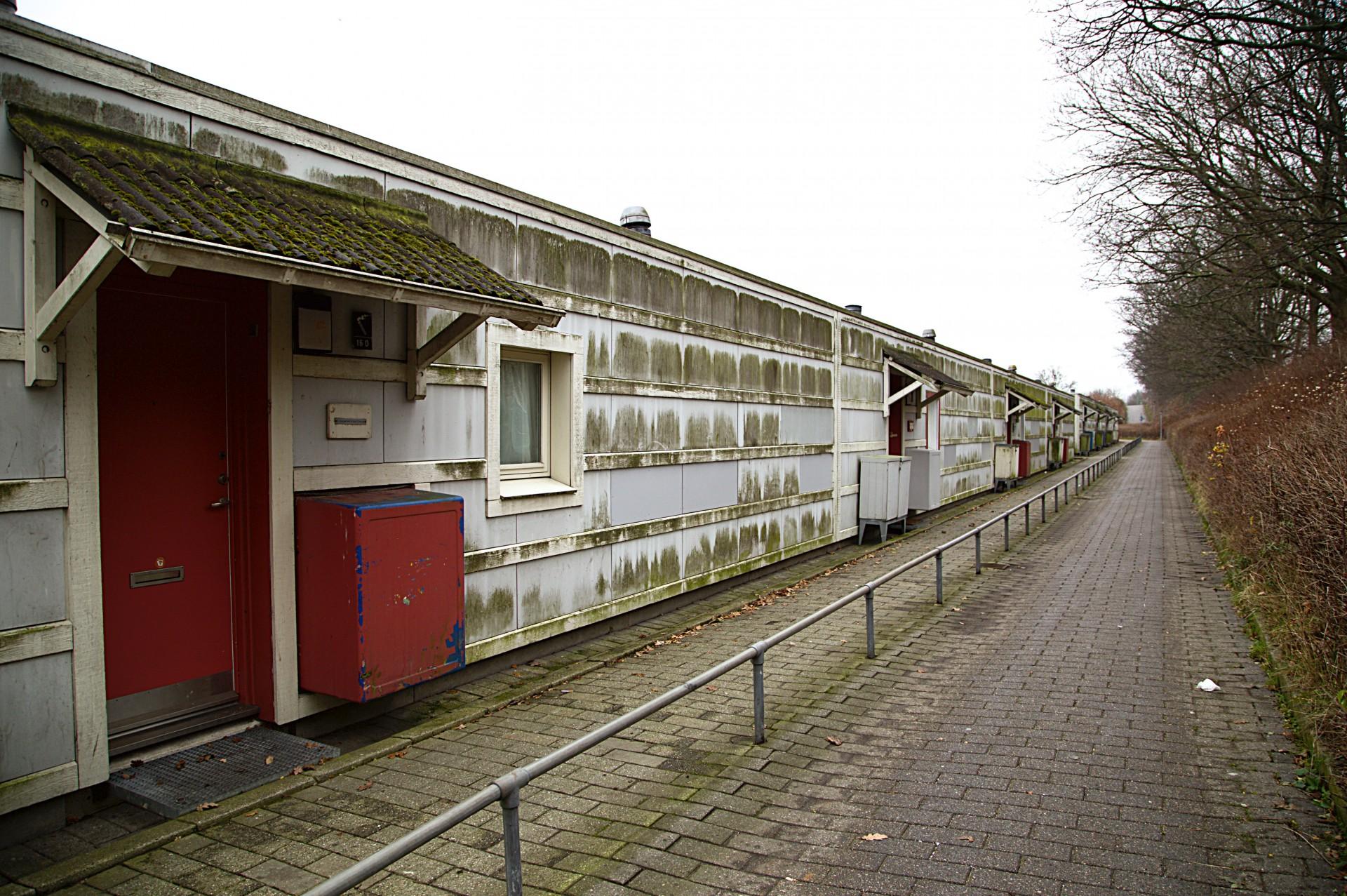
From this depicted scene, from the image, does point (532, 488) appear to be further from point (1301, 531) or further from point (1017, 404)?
point (1017, 404)

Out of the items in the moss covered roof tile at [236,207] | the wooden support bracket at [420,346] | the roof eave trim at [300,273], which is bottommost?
the wooden support bracket at [420,346]

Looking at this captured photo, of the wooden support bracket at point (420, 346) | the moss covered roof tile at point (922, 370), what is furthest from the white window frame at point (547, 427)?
the moss covered roof tile at point (922, 370)

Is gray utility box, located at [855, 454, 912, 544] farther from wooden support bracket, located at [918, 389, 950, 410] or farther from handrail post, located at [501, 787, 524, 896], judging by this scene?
handrail post, located at [501, 787, 524, 896]

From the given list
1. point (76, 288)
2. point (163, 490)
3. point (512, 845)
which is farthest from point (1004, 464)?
point (76, 288)

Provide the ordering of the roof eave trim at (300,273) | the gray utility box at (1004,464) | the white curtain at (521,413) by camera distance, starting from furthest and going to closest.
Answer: the gray utility box at (1004,464)
the white curtain at (521,413)
the roof eave trim at (300,273)

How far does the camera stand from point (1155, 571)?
1209 cm

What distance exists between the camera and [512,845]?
10.3 feet

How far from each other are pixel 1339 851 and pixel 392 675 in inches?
189

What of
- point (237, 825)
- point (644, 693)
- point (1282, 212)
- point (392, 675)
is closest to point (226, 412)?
point (392, 675)

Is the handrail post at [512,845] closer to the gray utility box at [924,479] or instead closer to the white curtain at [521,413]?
the white curtain at [521,413]

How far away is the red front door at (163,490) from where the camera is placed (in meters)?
4.45

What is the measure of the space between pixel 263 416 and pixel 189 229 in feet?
4.95

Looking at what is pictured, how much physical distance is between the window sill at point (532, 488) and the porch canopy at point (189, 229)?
192 centimetres

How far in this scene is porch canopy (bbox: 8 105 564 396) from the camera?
3619mm
